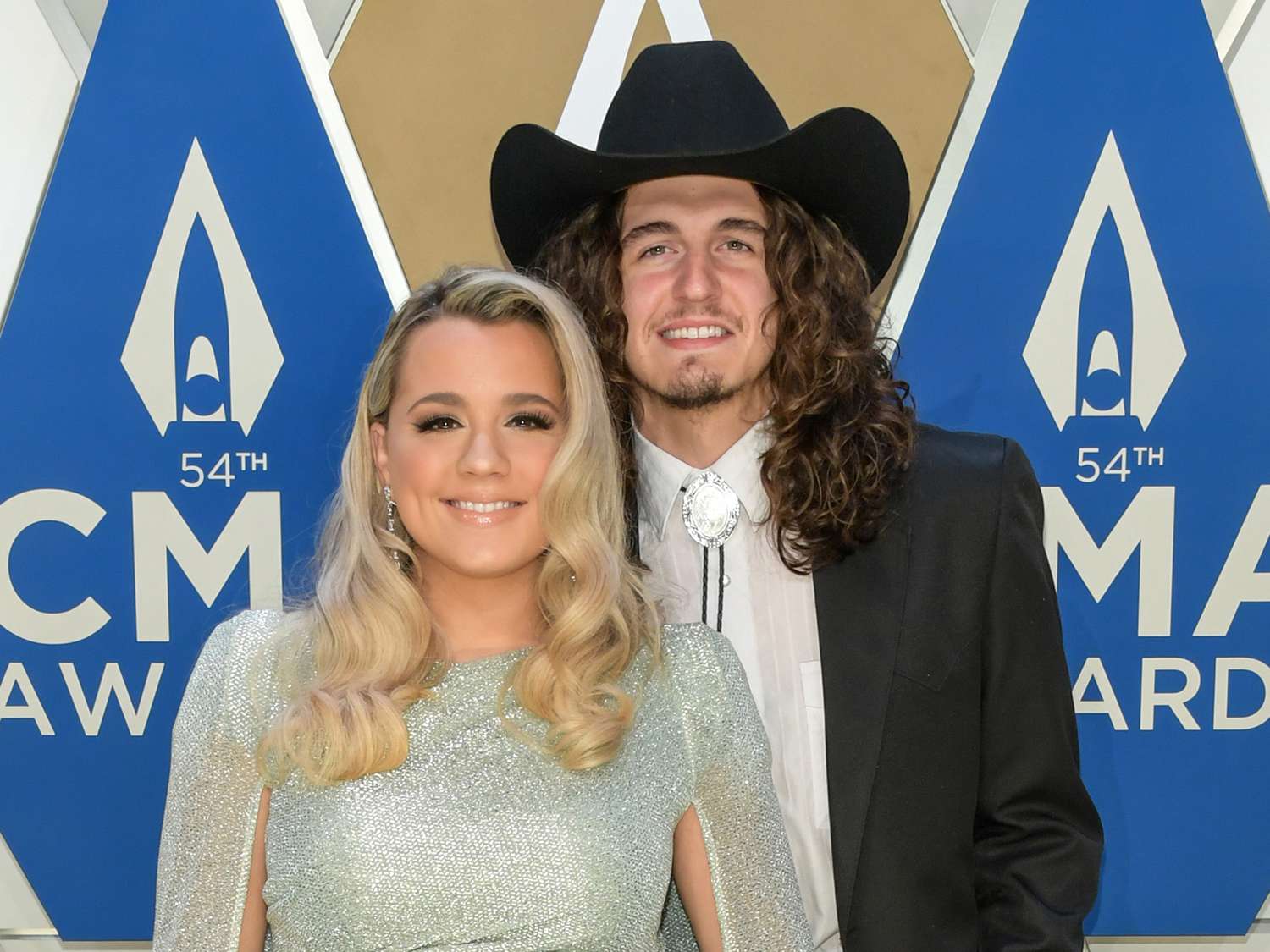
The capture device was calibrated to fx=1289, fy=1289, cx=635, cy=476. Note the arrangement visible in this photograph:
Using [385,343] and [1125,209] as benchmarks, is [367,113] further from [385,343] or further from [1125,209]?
[1125,209]

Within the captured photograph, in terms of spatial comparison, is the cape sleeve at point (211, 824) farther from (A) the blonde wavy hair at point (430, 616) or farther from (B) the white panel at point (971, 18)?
(B) the white panel at point (971, 18)

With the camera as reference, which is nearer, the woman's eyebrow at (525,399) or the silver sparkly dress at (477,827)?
the silver sparkly dress at (477,827)

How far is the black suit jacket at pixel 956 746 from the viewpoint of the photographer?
1.85m

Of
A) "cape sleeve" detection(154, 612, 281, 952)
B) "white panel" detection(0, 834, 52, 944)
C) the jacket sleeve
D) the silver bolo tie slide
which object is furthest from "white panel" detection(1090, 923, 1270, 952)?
"white panel" detection(0, 834, 52, 944)

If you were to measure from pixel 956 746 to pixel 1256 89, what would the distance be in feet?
4.51

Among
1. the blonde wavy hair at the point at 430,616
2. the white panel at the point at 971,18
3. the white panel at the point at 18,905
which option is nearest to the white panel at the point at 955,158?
the white panel at the point at 971,18

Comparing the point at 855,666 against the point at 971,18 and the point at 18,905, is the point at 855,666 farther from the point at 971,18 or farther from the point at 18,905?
the point at 18,905

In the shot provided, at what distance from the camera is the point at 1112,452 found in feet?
7.91

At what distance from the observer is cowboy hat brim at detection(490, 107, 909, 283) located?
6.40ft

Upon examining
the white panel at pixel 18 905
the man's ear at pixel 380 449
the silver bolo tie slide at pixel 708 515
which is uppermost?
the man's ear at pixel 380 449

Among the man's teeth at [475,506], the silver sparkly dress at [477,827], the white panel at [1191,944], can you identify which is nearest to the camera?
the silver sparkly dress at [477,827]

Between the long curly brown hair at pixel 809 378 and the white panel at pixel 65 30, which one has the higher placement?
the white panel at pixel 65 30

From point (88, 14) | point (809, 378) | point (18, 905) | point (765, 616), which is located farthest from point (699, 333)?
point (18, 905)

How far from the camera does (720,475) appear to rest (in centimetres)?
203
